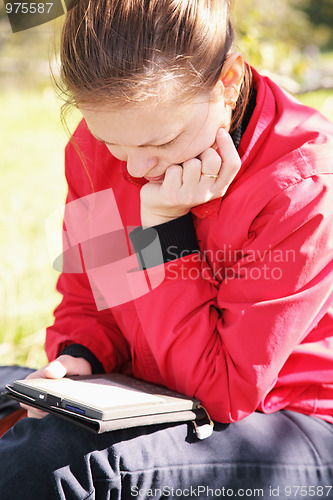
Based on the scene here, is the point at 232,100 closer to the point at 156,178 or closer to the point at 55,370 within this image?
the point at 156,178

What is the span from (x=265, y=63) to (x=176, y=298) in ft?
6.20

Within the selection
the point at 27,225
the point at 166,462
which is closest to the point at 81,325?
the point at 166,462

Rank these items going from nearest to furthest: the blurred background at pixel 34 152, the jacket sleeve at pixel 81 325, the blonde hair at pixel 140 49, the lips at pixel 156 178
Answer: the blonde hair at pixel 140 49 < the lips at pixel 156 178 < the jacket sleeve at pixel 81 325 < the blurred background at pixel 34 152

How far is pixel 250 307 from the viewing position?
153cm

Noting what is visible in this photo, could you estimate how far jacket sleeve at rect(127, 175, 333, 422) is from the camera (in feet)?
4.94

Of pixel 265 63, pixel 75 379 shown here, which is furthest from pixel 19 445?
pixel 265 63

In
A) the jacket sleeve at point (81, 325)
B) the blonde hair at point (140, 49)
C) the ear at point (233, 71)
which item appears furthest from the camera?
the jacket sleeve at point (81, 325)

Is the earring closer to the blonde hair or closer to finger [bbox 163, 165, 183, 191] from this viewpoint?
the blonde hair

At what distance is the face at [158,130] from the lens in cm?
144

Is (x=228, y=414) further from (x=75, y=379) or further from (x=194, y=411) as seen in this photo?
(x=75, y=379)

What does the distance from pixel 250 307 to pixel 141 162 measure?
46cm

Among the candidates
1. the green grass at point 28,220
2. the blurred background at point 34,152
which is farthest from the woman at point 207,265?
the green grass at point 28,220

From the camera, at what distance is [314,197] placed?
1499 mm

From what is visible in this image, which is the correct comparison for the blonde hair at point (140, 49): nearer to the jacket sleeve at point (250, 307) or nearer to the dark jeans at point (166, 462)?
the jacket sleeve at point (250, 307)
